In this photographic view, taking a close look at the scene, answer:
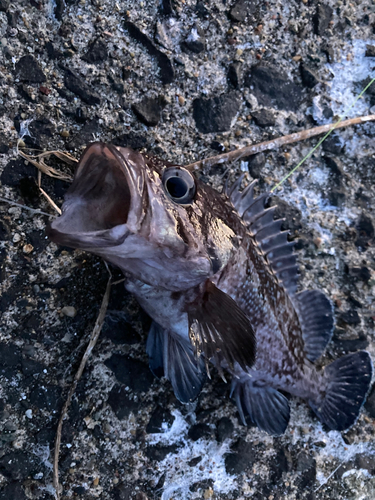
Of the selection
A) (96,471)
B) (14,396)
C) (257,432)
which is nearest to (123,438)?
(96,471)

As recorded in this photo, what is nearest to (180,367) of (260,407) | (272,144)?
(260,407)

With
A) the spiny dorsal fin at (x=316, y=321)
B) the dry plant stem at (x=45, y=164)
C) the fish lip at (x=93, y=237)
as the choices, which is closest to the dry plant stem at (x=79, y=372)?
the dry plant stem at (x=45, y=164)

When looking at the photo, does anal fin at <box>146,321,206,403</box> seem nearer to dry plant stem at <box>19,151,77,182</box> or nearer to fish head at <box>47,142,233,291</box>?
fish head at <box>47,142,233,291</box>

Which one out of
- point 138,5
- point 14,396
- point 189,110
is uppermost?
point 138,5

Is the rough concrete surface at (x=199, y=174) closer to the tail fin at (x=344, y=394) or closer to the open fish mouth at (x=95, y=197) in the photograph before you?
the tail fin at (x=344, y=394)

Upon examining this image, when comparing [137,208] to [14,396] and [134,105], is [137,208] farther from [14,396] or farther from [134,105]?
[14,396]

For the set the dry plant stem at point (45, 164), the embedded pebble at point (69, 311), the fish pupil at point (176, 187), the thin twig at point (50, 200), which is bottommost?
the embedded pebble at point (69, 311)
